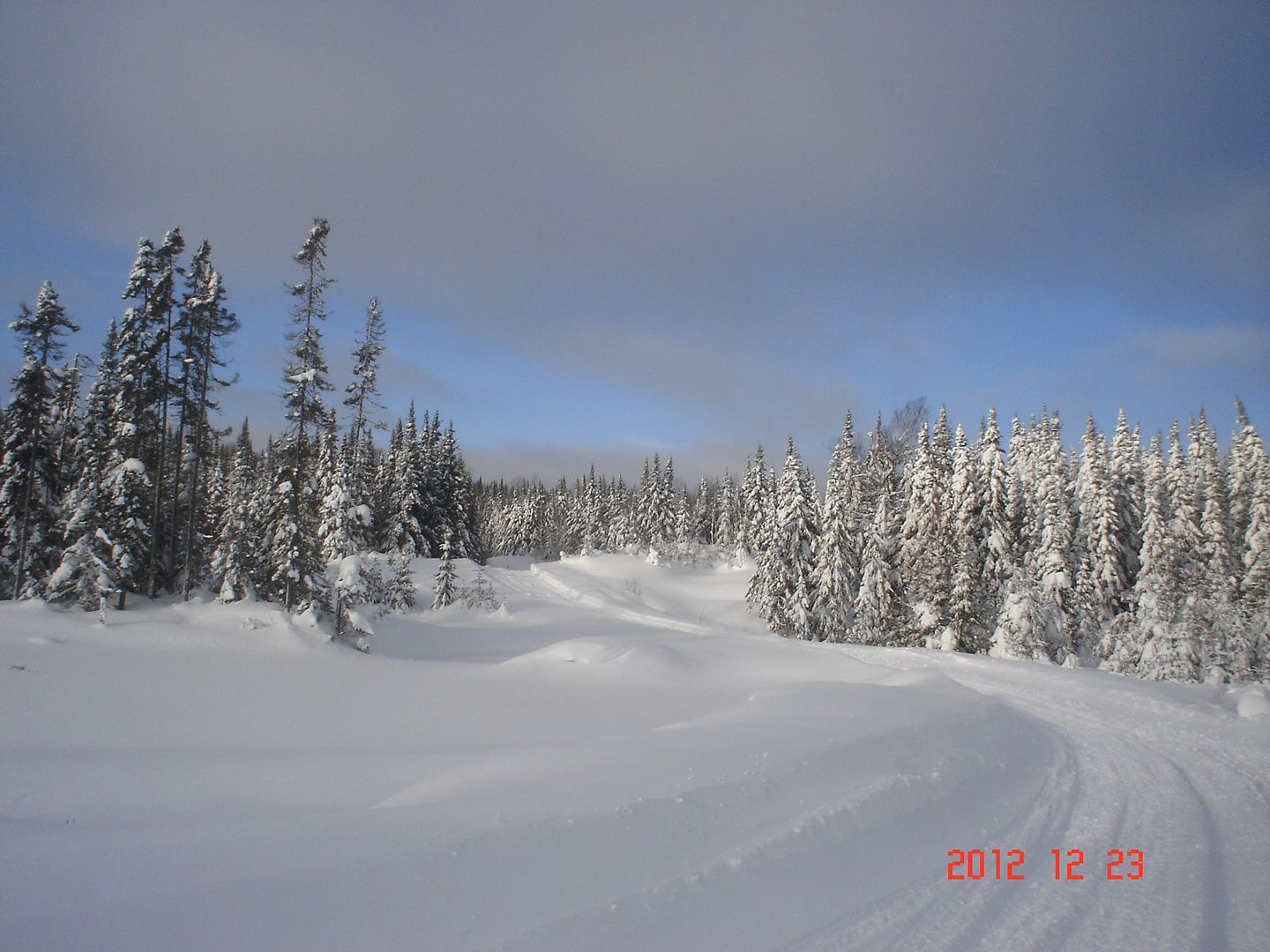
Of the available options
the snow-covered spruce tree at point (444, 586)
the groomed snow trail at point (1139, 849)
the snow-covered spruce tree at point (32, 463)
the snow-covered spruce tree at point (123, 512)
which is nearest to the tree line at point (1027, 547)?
the groomed snow trail at point (1139, 849)

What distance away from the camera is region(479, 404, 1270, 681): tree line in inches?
1144

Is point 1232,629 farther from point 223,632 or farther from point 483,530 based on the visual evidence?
point 483,530

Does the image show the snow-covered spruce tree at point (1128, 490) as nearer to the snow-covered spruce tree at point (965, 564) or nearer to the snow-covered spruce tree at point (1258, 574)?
the snow-covered spruce tree at point (1258, 574)

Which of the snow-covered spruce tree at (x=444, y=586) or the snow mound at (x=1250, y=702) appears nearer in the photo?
the snow mound at (x=1250, y=702)

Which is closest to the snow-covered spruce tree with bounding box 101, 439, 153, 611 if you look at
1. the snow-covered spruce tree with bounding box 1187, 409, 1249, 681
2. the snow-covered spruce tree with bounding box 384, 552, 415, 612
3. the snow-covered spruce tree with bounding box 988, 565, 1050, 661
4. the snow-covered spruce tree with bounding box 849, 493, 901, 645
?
the snow-covered spruce tree with bounding box 384, 552, 415, 612

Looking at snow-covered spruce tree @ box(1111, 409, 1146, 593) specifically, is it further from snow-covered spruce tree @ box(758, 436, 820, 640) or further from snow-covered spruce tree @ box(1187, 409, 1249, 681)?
snow-covered spruce tree @ box(758, 436, 820, 640)

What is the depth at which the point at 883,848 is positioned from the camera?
6.18 meters

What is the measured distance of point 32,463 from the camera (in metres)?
26.2

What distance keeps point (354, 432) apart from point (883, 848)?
33.6 meters

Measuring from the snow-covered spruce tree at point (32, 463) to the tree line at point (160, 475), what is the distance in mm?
53

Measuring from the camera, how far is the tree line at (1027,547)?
2906 cm

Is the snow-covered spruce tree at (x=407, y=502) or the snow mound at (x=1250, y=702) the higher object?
the snow-covered spruce tree at (x=407, y=502)
